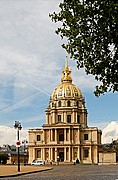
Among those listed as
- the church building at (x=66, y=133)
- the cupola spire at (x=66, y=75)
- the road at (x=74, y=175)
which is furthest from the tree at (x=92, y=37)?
the cupola spire at (x=66, y=75)

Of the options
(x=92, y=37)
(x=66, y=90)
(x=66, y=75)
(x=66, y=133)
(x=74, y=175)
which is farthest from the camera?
(x=66, y=75)

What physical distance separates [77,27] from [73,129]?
10304 centimetres

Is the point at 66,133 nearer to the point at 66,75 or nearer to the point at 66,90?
the point at 66,90

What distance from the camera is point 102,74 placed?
1705 centimetres

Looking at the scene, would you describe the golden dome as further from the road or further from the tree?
the tree

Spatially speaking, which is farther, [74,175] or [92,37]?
[74,175]

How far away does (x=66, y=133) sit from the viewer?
119000mm

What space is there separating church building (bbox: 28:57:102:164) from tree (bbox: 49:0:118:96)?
101m

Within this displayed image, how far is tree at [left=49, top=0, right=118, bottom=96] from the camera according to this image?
15891mm

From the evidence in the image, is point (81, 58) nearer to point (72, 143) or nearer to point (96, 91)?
point (96, 91)

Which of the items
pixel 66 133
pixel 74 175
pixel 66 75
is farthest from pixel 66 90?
pixel 74 175

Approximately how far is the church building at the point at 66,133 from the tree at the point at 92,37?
101m

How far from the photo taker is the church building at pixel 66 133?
118562mm

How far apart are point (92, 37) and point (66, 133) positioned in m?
104
